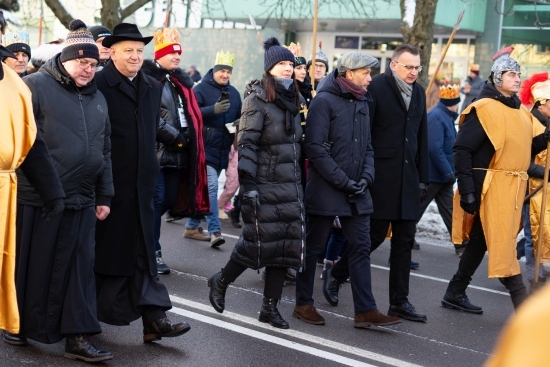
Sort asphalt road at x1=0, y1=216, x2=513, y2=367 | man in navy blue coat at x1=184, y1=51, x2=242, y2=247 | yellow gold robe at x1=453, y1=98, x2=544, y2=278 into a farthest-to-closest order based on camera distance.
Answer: man in navy blue coat at x1=184, y1=51, x2=242, y2=247, yellow gold robe at x1=453, y1=98, x2=544, y2=278, asphalt road at x1=0, y1=216, x2=513, y2=367

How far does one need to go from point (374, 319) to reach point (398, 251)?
71 cm

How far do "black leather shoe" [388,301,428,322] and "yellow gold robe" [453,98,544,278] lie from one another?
2.07ft

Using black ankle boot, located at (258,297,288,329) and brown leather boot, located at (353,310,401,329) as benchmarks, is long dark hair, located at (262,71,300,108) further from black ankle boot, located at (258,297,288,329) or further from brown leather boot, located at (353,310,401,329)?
brown leather boot, located at (353,310,401,329)

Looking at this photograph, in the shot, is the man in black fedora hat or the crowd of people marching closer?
the crowd of people marching

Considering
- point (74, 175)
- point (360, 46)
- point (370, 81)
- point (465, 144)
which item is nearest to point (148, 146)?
point (74, 175)

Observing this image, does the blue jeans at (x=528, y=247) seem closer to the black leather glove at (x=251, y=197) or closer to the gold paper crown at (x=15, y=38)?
the black leather glove at (x=251, y=197)

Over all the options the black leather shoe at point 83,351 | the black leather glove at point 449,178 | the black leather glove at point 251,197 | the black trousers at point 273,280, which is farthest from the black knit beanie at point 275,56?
the black leather glove at point 449,178

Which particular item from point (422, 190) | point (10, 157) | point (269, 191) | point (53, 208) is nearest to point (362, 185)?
point (269, 191)

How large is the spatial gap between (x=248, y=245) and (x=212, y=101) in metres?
3.93

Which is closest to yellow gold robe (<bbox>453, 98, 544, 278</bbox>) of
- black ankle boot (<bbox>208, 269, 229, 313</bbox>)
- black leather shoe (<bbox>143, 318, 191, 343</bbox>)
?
black ankle boot (<bbox>208, 269, 229, 313</bbox>)

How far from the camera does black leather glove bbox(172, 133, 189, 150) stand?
23.0 ft

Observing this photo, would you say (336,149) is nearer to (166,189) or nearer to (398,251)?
(398,251)

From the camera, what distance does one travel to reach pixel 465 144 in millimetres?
6543

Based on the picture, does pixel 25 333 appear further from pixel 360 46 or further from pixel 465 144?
pixel 360 46
